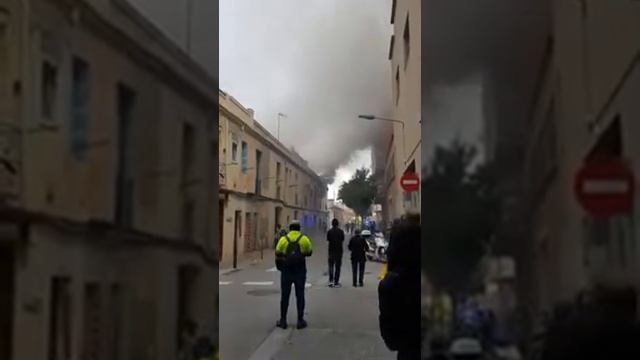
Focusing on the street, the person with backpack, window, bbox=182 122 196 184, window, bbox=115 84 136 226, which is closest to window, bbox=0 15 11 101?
window, bbox=115 84 136 226

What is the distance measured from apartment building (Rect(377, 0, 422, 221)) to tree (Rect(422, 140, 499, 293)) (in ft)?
0.56

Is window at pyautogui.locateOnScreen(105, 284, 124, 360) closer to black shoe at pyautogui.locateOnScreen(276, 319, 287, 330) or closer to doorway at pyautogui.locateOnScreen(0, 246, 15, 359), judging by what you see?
doorway at pyautogui.locateOnScreen(0, 246, 15, 359)

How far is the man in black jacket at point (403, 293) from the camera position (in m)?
1.33

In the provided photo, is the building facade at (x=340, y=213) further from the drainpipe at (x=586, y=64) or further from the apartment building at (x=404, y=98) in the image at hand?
the drainpipe at (x=586, y=64)

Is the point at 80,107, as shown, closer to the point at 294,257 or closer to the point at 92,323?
the point at 92,323

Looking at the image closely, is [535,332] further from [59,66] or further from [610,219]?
[59,66]

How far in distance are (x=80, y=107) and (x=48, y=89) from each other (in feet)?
0.16

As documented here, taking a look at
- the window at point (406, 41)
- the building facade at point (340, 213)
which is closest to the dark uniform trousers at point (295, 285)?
the building facade at point (340, 213)

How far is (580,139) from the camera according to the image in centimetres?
79

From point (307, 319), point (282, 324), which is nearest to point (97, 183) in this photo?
point (282, 324)

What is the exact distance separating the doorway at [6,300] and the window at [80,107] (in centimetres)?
17

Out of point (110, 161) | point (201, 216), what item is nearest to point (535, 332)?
point (201, 216)

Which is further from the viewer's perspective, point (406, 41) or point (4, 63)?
point (406, 41)

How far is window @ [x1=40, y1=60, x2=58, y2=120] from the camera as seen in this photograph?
0.80m
